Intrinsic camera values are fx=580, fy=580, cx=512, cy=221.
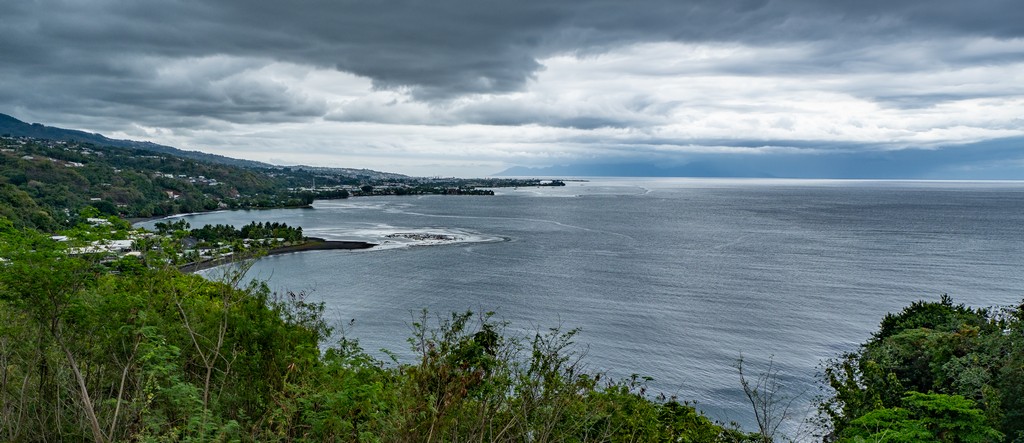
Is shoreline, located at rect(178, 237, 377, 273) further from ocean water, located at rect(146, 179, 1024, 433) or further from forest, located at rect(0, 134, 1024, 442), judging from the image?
forest, located at rect(0, 134, 1024, 442)

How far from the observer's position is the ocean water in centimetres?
3716

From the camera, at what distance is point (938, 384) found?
23.0 metres

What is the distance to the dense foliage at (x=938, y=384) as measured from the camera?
578 inches

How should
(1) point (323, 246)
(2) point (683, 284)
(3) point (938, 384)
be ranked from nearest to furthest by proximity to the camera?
(3) point (938, 384) < (2) point (683, 284) < (1) point (323, 246)

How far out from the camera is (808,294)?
53.0 m

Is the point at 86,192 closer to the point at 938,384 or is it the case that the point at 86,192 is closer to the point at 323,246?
the point at 323,246

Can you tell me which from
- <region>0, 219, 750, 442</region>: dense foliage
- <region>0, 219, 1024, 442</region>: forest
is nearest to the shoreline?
<region>0, 219, 1024, 442</region>: forest

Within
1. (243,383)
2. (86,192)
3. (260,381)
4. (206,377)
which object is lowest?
(86,192)

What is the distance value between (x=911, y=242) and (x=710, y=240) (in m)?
28.5

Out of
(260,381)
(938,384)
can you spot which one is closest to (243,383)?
(260,381)

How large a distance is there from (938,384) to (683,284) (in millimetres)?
35032

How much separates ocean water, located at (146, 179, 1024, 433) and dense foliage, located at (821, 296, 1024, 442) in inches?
214

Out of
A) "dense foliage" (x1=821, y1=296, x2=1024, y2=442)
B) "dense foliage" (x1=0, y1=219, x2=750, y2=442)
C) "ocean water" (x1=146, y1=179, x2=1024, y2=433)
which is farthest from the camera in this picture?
"ocean water" (x1=146, y1=179, x2=1024, y2=433)

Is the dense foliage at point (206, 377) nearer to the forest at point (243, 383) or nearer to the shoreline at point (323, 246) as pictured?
the forest at point (243, 383)
